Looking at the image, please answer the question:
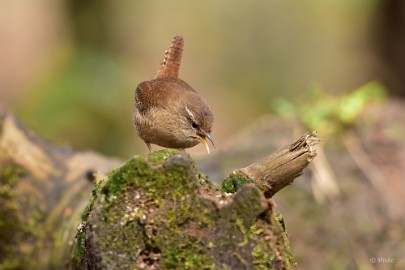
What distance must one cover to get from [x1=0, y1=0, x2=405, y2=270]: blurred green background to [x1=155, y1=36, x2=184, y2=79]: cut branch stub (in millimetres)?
988

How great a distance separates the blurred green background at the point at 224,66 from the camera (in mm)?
4836

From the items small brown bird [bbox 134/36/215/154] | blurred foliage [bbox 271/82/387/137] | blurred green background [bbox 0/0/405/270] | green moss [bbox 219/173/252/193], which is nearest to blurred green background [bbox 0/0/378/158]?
blurred green background [bbox 0/0/405/270]

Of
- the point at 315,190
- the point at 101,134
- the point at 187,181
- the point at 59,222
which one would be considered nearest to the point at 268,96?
the point at 101,134

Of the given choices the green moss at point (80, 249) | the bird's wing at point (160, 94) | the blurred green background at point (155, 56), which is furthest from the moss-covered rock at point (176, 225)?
the blurred green background at point (155, 56)

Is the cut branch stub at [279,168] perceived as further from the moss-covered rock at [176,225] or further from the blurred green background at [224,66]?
the blurred green background at [224,66]

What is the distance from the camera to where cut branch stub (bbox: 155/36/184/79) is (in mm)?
4754

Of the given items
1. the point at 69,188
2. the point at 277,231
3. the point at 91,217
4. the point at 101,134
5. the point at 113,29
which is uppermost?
the point at 113,29

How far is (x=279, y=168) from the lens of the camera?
8.94 ft

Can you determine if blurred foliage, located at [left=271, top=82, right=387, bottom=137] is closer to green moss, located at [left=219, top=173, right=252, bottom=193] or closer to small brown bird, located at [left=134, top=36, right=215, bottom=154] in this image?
small brown bird, located at [left=134, top=36, right=215, bottom=154]

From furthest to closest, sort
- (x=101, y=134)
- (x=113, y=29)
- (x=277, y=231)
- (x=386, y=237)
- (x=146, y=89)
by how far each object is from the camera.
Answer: (x=113, y=29) → (x=101, y=134) → (x=386, y=237) → (x=146, y=89) → (x=277, y=231)

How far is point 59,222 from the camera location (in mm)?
4105

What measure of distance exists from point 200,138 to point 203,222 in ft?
5.83

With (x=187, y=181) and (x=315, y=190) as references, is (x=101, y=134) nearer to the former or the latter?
(x=315, y=190)

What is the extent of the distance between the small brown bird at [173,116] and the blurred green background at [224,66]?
956 millimetres
